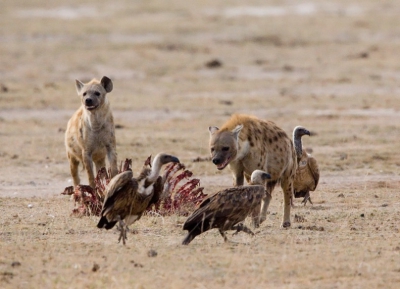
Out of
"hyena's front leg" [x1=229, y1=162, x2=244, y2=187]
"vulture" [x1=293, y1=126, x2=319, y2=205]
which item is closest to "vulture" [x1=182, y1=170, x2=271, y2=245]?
"hyena's front leg" [x1=229, y1=162, x2=244, y2=187]

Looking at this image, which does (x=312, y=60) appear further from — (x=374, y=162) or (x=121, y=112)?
(x=374, y=162)

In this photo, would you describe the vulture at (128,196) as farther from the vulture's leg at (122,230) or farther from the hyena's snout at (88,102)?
the hyena's snout at (88,102)

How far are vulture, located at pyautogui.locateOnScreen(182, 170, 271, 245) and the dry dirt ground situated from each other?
18cm

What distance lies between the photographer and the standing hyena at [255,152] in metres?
8.04

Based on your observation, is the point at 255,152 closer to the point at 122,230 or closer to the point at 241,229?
the point at 241,229

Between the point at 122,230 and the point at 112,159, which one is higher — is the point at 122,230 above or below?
below

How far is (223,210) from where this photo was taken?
23.6 ft

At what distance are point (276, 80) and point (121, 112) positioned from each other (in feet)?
15.2

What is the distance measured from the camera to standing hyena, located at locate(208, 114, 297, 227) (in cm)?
804

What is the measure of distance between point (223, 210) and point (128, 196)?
26.5 inches

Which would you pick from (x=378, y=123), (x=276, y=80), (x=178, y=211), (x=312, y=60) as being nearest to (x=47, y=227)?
(x=178, y=211)

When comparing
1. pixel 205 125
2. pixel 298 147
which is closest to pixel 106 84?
pixel 298 147

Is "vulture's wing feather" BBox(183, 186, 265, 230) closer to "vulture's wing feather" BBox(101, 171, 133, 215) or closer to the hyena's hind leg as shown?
"vulture's wing feather" BBox(101, 171, 133, 215)

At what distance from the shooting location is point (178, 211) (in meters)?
8.94
